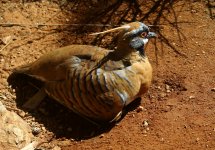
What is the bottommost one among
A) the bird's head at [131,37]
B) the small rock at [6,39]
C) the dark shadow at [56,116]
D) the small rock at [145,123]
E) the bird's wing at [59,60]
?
the small rock at [145,123]

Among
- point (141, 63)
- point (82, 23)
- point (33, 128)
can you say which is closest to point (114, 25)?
point (82, 23)

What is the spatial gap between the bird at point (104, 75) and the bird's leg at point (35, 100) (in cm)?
28

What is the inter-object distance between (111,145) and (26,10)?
97.6 inches

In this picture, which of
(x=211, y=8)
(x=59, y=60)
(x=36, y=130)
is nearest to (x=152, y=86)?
(x=59, y=60)

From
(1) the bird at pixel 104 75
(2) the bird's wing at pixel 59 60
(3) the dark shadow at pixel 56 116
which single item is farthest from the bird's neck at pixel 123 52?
(3) the dark shadow at pixel 56 116

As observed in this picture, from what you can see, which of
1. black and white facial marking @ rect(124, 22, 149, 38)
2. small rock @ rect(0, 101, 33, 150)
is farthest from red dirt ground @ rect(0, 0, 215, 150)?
black and white facial marking @ rect(124, 22, 149, 38)

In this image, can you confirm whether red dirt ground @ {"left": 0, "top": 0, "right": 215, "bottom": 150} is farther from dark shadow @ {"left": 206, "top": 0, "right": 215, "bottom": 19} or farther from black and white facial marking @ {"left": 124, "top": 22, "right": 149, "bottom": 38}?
black and white facial marking @ {"left": 124, "top": 22, "right": 149, "bottom": 38}

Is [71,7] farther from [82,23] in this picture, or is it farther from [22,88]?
[22,88]

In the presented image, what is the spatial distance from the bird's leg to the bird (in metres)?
0.28

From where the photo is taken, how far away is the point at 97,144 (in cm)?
491

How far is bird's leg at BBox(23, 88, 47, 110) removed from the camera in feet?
17.7

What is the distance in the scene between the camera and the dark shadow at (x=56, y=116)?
512 cm

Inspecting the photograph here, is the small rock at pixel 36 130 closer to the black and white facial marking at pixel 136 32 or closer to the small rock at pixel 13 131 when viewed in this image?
the small rock at pixel 13 131

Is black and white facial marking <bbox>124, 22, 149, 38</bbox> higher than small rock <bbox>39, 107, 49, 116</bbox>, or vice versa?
black and white facial marking <bbox>124, 22, 149, 38</bbox>
